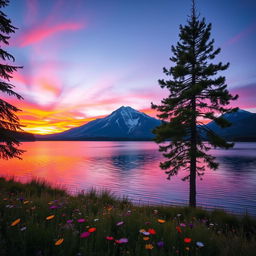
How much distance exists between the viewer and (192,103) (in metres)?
12.4

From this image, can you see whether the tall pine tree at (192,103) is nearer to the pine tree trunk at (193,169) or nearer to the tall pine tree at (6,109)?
the pine tree trunk at (193,169)

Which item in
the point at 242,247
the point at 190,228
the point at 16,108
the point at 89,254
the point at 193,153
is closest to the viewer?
the point at 89,254

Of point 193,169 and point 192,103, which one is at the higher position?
point 192,103

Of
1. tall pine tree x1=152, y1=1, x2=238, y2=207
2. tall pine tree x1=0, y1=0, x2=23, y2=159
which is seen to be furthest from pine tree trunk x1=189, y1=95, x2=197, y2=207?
Answer: tall pine tree x1=0, y1=0, x2=23, y2=159

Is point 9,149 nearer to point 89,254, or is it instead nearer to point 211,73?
Answer: point 89,254

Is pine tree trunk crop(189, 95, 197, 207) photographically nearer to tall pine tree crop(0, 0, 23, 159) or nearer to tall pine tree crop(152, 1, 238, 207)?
tall pine tree crop(152, 1, 238, 207)

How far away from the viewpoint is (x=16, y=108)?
1022cm

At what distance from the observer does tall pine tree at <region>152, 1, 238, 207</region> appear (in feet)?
38.4

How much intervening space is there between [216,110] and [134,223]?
11318mm

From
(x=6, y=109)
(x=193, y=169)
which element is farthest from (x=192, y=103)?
(x=6, y=109)

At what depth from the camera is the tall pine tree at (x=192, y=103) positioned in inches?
461

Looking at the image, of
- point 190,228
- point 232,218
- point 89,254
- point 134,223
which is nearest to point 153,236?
point 134,223

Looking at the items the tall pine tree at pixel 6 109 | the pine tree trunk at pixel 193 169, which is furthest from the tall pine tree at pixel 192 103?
the tall pine tree at pixel 6 109

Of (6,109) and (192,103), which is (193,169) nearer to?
(192,103)
